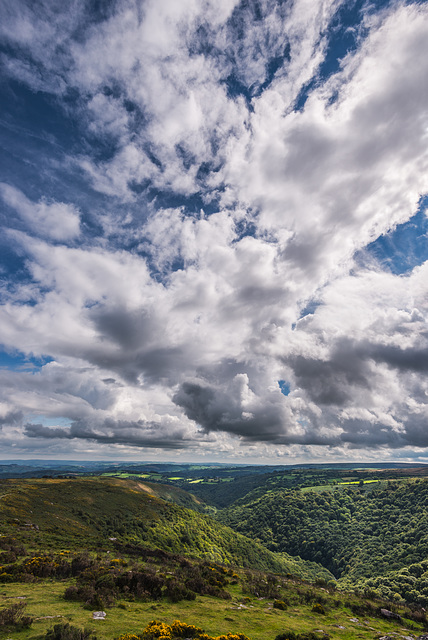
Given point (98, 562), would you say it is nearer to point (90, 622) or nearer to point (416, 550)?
point (90, 622)

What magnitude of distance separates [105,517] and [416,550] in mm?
186628

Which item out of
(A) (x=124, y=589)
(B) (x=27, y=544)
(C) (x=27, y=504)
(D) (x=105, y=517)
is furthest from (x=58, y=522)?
(A) (x=124, y=589)

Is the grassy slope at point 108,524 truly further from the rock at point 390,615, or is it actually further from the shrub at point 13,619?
the rock at point 390,615

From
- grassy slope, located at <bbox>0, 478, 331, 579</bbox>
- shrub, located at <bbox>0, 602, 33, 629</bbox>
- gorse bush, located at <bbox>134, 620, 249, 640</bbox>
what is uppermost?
shrub, located at <bbox>0, 602, 33, 629</bbox>

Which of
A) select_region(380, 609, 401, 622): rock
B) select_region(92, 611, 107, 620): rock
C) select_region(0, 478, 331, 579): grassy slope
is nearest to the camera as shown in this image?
select_region(92, 611, 107, 620): rock

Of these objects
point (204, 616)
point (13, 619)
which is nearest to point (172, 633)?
point (204, 616)

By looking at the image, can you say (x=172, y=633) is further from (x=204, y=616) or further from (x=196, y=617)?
(x=204, y=616)

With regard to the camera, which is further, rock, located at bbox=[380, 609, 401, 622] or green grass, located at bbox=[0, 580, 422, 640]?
rock, located at bbox=[380, 609, 401, 622]

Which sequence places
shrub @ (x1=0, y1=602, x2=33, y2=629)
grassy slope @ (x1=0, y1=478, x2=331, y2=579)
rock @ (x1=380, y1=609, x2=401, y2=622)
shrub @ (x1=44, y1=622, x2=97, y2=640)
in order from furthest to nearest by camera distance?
grassy slope @ (x1=0, y1=478, x2=331, y2=579)
rock @ (x1=380, y1=609, x2=401, y2=622)
shrub @ (x1=0, y1=602, x2=33, y2=629)
shrub @ (x1=44, y1=622, x2=97, y2=640)

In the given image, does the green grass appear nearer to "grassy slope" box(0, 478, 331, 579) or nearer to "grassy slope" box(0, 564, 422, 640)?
"grassy slope" box(0, 564, 422, 640)

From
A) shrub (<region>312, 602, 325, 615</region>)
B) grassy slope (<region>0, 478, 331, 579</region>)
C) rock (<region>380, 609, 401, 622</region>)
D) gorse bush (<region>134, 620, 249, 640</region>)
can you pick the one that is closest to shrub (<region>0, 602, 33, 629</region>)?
gorse bush (<region>134, 620, 249, 640</region>)

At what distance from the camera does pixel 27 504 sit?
93.9m

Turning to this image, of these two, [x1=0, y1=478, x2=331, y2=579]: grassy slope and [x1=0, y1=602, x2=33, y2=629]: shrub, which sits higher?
[x1=0, y1=602, x2=33, y2=629]: shrub

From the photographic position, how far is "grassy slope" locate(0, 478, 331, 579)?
7200 cm
